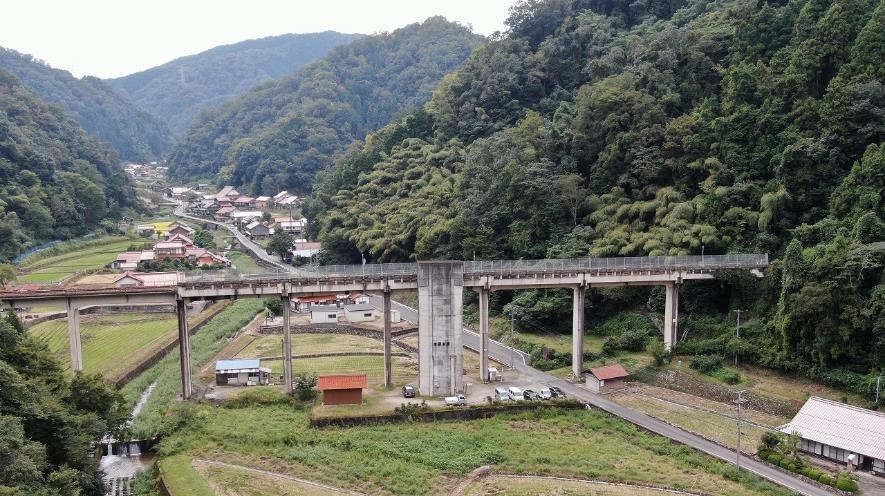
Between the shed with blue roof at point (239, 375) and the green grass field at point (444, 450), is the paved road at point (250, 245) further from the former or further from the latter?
the green grass field at point (444, 450)

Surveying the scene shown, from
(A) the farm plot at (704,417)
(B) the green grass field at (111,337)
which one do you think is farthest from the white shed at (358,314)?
(A) the farm plot at (704,417)

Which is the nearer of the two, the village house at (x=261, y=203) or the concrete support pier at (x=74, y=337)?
the concrete support pier at (x=74, y=337)

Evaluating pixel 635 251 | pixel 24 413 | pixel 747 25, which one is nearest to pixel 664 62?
pixel 747 25

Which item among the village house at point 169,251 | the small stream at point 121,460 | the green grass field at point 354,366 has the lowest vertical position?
the small stream at point 121,460

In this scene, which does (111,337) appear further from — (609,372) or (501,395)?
(609,372)

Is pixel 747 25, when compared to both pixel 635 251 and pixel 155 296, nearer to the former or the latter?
pixel 635 251

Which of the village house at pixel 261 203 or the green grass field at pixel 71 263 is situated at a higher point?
the village house at pixel 261 203

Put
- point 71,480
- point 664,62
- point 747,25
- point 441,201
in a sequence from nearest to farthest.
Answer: point 71,480 → point 747,25 → point 664,62 → point 441,201
